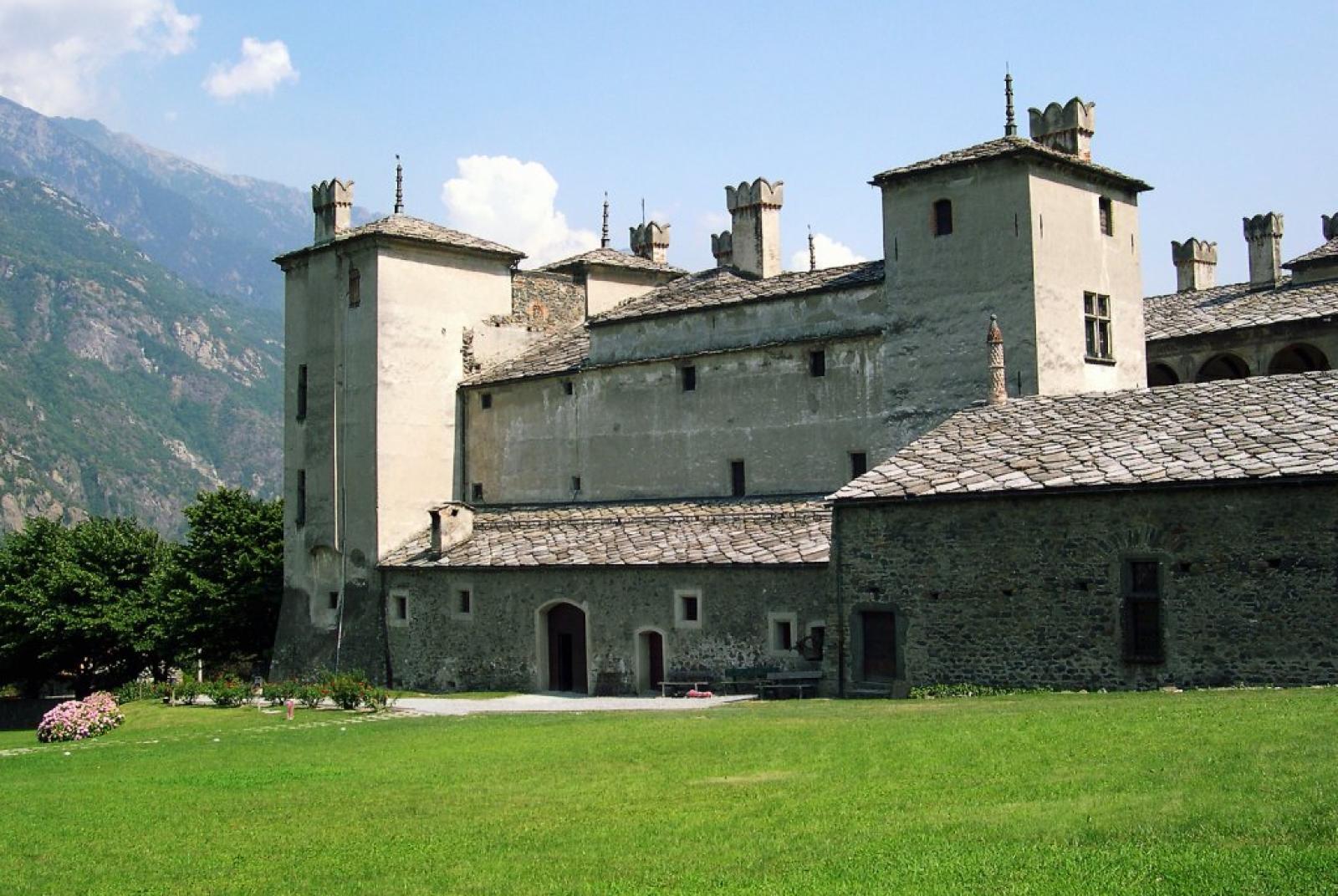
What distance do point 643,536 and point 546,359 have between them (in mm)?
9564

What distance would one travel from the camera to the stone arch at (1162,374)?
4397cm

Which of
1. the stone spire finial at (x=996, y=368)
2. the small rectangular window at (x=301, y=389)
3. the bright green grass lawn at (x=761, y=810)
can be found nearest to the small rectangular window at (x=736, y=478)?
the stone spire finial at (x=996, y=368)

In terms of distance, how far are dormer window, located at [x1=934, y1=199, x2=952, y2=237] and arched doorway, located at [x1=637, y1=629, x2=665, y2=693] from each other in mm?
11739

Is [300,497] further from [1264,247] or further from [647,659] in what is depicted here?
[1264,247]

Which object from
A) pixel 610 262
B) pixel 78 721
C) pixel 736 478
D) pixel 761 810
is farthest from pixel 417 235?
pixel 761 810

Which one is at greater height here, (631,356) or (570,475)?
(631,356)

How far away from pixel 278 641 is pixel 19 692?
17509mm

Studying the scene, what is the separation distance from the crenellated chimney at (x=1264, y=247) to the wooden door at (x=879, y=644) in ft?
78.1

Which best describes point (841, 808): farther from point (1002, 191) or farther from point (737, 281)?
point (737, 281)

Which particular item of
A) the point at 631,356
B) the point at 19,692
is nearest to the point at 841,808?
the point at 631,356

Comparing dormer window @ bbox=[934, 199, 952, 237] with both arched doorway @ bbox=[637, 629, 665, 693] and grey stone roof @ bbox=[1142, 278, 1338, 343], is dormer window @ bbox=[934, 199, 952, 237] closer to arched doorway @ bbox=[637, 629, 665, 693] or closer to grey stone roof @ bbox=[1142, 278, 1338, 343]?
grey stone roof @ bbox=[1142, 278, 1338, 343]

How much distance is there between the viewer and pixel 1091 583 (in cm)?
2648

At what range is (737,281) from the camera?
43219 mm

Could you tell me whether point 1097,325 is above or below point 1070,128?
below
